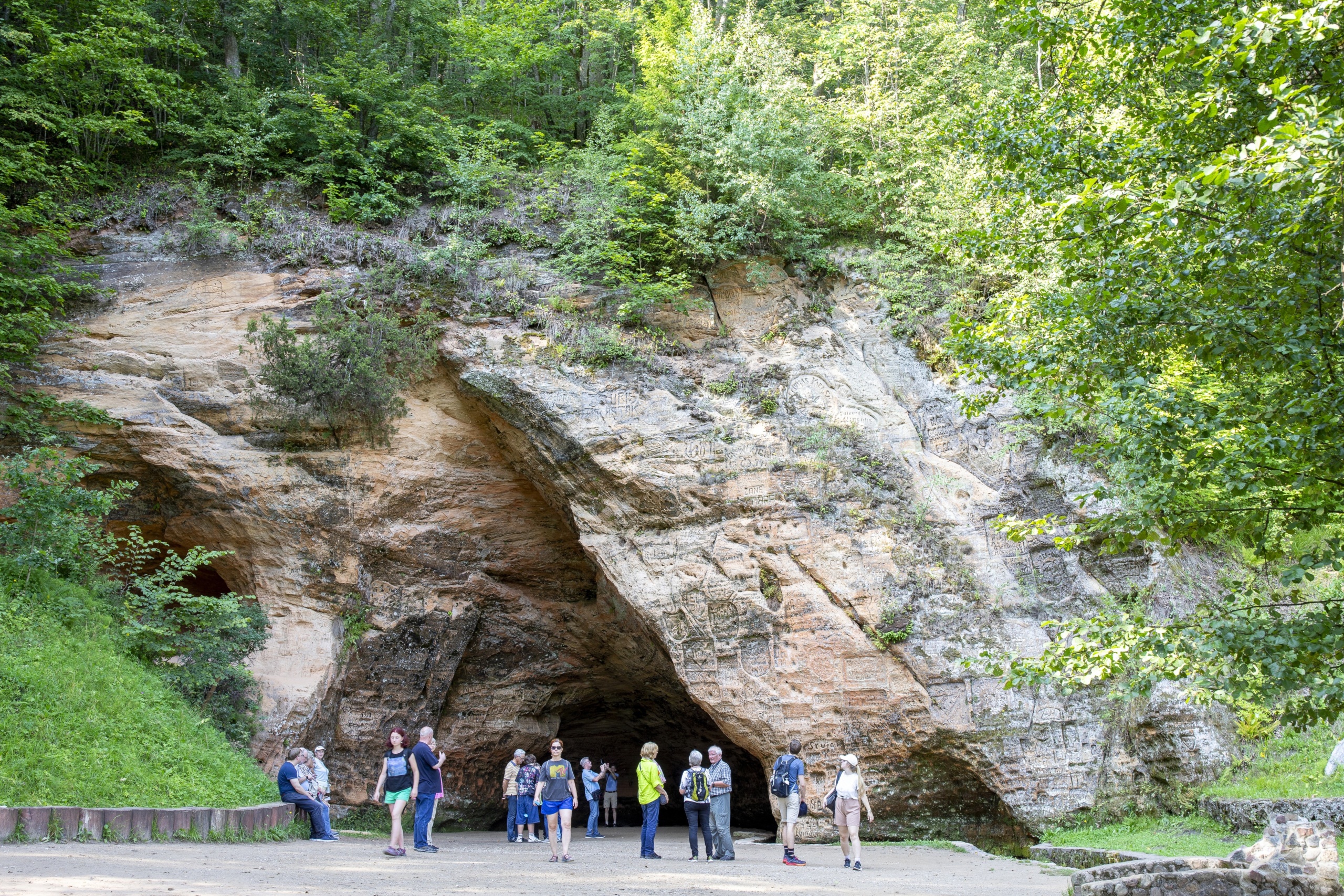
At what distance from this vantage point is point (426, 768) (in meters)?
8.72

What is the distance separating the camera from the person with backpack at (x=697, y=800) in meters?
8.95

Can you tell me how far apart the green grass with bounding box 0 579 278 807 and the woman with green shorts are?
2319 millimetres

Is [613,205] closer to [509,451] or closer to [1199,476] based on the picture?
[509,451]

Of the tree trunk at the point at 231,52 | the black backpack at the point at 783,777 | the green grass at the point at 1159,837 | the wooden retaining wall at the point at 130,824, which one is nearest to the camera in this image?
the wooden retaining wall at the point at 130,824

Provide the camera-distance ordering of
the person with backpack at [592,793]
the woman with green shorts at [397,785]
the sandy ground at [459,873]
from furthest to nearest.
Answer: the person with backpack at [592,793], the woman with green shorts at [397,785], the sandy ground at [459,873]

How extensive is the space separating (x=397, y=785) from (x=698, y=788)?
10.0ft

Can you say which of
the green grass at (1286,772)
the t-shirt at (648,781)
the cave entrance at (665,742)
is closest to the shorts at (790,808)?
the t-shirt at (648,781)

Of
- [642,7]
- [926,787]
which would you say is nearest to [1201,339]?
[926,787]

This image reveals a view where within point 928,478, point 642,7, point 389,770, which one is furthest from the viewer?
point 642,7

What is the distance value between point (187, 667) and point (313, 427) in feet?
13.9

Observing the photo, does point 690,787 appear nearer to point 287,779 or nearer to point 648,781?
point 648,781

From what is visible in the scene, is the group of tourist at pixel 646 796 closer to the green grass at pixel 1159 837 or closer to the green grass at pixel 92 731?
the green grass at pixel 92 731

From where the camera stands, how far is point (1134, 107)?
347 inches

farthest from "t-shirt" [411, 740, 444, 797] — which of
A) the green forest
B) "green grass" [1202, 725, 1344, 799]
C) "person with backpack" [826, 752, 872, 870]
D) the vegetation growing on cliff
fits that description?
"green grass" [1202, 725, 1344, 799]
